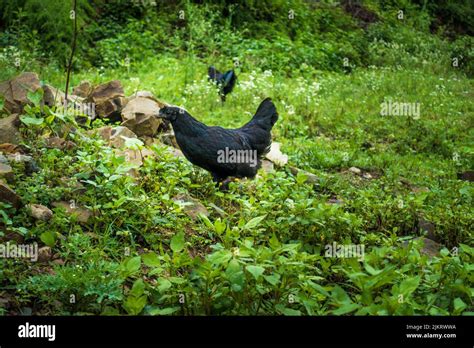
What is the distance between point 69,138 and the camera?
7359 mm

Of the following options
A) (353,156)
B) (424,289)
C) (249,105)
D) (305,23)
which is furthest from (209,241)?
(305,23)

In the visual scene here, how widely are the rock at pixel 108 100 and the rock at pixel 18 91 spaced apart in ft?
4.32

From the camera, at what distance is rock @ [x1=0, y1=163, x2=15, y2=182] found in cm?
604

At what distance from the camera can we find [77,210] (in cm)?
609

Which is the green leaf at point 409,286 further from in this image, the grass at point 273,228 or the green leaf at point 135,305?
the green leaf at point 135,305

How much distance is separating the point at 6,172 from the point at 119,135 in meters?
2.12

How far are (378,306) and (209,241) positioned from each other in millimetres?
2360

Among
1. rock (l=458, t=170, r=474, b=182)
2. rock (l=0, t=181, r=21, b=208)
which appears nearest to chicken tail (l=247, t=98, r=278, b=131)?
rock (l=458, t=170, r=474, b=182)

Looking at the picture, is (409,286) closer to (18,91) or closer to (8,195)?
(8,195)

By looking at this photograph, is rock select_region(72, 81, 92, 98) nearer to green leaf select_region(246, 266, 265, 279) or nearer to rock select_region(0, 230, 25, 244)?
rock select_region(0, 230, 25, 244)

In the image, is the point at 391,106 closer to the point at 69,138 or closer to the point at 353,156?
the point at 353,156

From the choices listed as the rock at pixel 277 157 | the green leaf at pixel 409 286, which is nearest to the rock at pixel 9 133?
the rock at pixel 277 157

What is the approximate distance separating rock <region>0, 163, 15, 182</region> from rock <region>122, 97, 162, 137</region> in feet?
8.68

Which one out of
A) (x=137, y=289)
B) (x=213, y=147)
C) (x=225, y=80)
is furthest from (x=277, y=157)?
(x=137, y=289)
